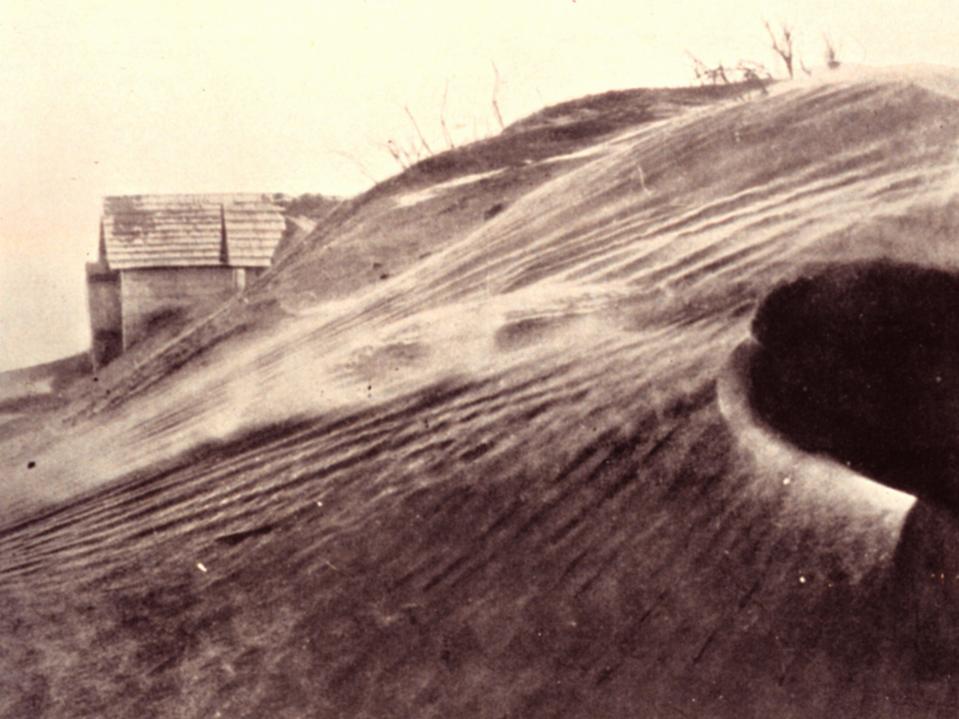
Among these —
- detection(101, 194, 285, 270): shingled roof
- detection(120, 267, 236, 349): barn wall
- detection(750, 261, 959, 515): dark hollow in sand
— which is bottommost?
detection(750, 261, 959, 515): dark hollow in sand

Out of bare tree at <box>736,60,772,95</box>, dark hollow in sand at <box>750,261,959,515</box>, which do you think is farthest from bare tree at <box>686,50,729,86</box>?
dark hollow in sand at <box>750,261,959,515</box>

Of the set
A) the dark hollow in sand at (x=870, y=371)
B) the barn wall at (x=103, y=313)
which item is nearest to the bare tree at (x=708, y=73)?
the dark hollow in sand at (x=870, y=371)

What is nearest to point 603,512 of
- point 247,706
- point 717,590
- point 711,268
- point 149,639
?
point 717,590

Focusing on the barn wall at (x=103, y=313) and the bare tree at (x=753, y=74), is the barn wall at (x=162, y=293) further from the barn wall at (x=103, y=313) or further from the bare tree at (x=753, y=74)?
the bare tree at (x=753, y=74)

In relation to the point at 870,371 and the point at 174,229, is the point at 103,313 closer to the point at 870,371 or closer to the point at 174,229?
the point at 174,229

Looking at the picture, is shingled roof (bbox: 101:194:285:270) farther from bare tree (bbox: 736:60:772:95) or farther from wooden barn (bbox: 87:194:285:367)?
bare tree (bbox: 736:60:772:95)

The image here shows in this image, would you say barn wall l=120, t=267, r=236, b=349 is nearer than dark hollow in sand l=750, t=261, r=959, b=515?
No
